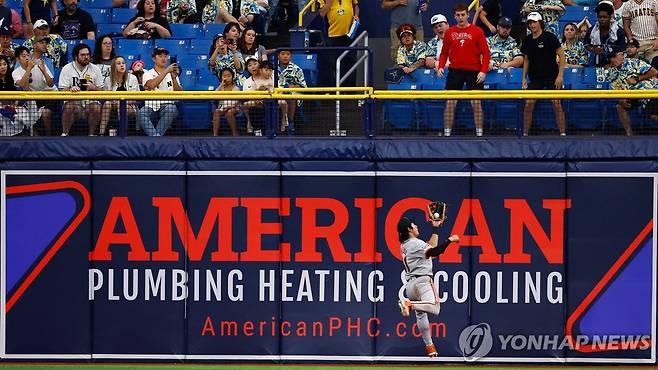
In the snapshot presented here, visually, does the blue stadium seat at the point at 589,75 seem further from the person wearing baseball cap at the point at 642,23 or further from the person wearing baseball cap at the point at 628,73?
the person wearing baseball cap at the point at 642,23

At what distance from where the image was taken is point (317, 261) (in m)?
16.9

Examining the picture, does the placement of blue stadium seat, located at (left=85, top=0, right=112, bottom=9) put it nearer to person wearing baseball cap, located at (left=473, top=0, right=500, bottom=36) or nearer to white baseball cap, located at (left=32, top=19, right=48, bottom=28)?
Result: white baseball cap, located at (left=32, top=19, right=48, bottom=28)

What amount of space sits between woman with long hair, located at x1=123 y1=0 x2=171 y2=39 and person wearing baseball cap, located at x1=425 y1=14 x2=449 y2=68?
3910 mm

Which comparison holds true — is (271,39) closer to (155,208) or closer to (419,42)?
(419,42)

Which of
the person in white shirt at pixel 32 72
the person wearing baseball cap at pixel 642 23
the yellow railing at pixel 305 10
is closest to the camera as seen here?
the person in white shirt at pixel 32 72

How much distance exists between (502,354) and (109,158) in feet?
17.6

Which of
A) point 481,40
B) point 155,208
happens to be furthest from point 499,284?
point 155,208

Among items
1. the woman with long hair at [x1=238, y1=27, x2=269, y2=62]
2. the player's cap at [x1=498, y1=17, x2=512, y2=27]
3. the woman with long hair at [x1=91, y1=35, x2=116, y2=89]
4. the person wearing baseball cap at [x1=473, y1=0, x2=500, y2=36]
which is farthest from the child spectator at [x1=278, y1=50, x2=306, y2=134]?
the person wearing baseball cap at [x1=473, y1=0, x2=500, y2=36]

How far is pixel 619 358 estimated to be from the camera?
16609 millimetres

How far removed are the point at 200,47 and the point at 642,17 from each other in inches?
252

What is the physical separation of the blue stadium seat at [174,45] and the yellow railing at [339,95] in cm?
322

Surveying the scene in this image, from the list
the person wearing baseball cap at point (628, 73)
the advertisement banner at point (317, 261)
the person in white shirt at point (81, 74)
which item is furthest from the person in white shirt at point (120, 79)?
the person wearing baseball cap at point (628, 73)

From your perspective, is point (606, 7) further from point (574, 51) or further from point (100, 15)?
point (100, 15)

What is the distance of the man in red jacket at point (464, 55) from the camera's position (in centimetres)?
1764
